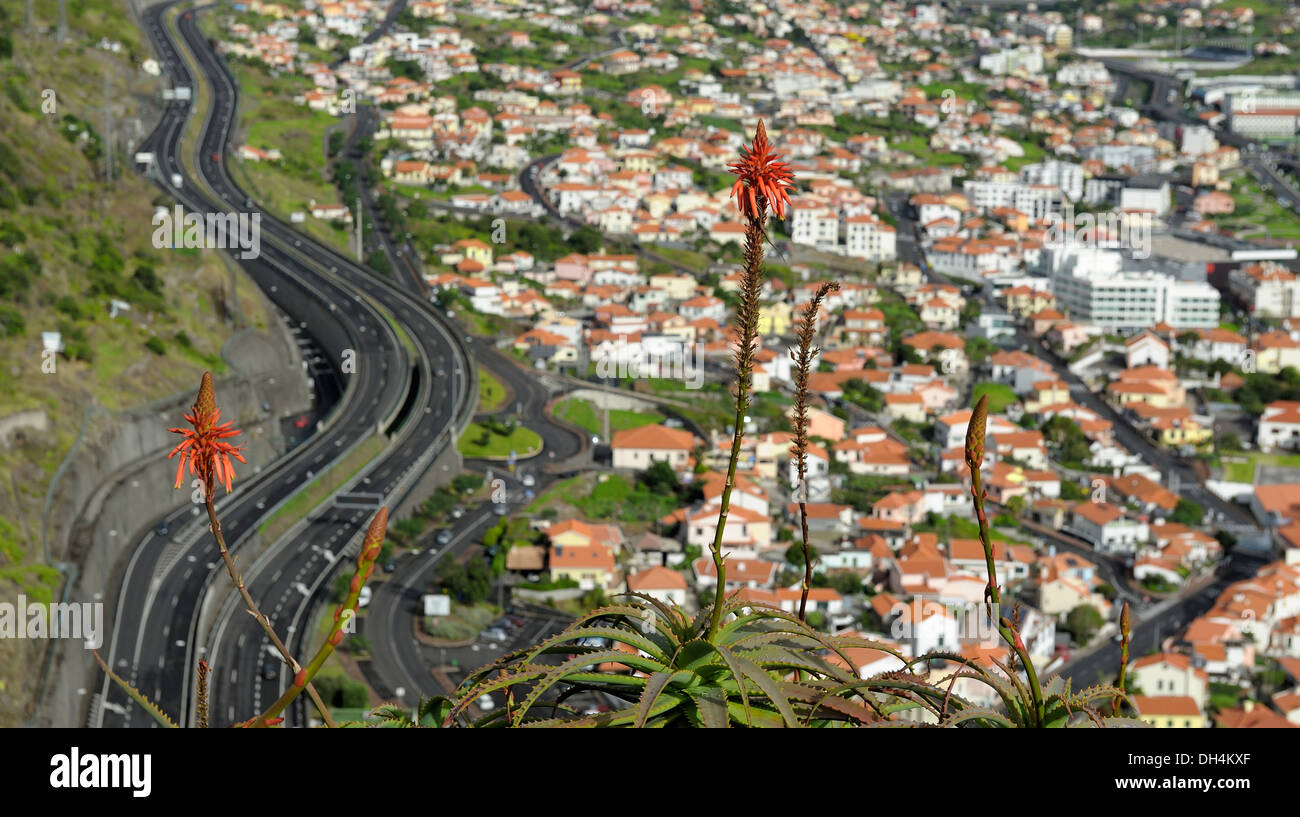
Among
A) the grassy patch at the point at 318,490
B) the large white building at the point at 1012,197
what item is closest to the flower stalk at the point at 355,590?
the grassy patch at the point at 318,490

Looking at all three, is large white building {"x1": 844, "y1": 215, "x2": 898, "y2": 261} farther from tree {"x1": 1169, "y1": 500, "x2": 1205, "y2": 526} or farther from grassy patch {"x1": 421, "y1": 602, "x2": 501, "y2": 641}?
grassy patch {"x1": 421, "y1": 602, "x2": 501, "y2": 641}

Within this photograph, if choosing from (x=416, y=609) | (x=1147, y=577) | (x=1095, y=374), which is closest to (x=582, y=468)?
(x=416, y=609)

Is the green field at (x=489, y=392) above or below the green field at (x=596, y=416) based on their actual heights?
above

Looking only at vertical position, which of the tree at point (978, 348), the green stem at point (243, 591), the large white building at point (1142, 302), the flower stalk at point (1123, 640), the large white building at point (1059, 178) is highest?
the green stem at point (243, 591)

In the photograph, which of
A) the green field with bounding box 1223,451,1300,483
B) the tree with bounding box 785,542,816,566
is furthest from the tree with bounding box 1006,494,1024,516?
the green field with bounding box 1223,451,1300,483

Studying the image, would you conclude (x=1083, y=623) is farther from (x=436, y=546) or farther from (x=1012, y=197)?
(x=1012, y=197)

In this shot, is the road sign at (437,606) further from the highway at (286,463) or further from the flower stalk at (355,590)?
the flower stalk at (355,590)
